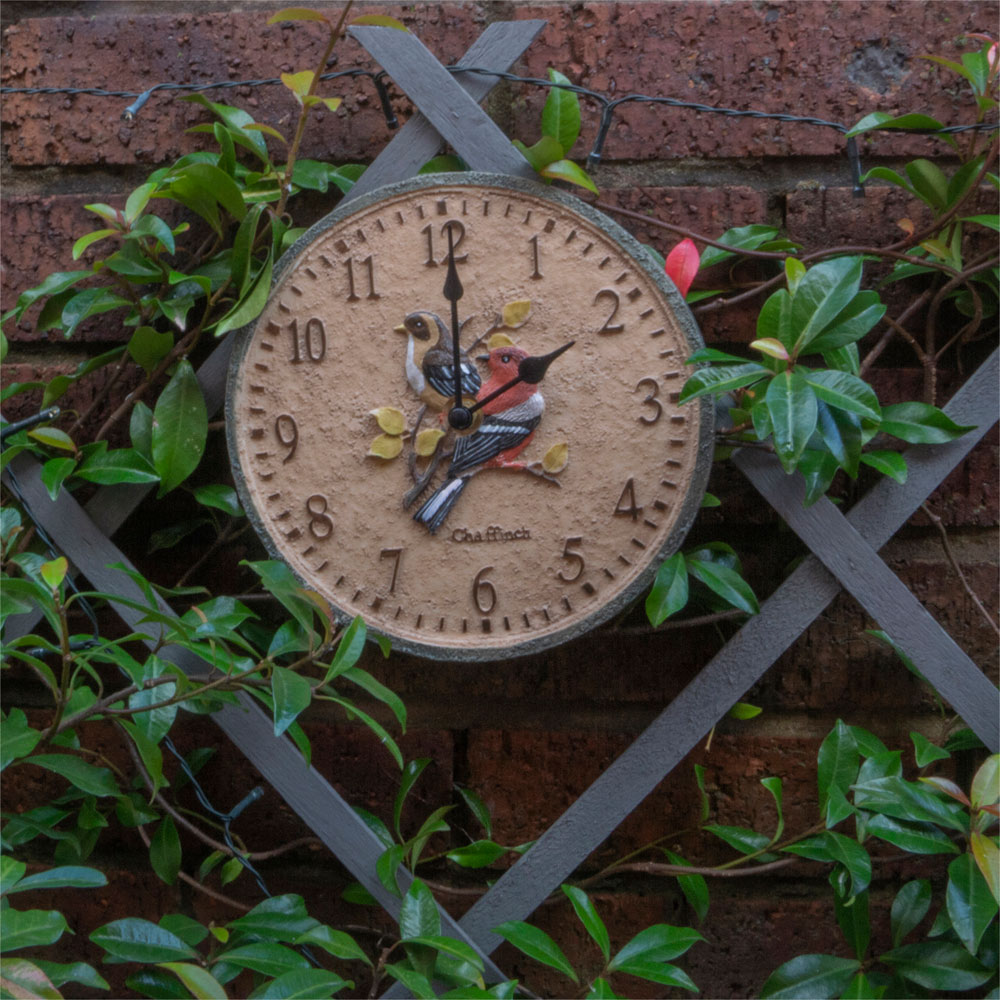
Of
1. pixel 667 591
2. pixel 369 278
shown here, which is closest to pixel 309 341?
pixel 369 278

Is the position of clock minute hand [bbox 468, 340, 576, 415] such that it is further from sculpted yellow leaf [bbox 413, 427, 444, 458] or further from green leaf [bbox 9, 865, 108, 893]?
green leaf [bbox 9, 865, 108, 893]

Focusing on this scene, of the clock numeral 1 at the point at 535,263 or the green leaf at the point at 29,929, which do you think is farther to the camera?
the clock numeral 1 at the point at 535,263

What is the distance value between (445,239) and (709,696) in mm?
367

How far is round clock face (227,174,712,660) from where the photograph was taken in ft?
2.24

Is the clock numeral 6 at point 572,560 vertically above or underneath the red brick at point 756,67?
underneath

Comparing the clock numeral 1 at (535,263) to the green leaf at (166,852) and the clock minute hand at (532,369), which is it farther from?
the green leaf at (166,852)

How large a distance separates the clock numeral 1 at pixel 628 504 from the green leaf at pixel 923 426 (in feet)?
0.58

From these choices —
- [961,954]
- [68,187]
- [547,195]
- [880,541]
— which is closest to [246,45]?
[68,187]

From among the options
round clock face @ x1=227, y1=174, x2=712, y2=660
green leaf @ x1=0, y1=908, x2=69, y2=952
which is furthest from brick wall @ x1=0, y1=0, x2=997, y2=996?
green leaf @ x1=0, y1=908, x2=69, y2=952

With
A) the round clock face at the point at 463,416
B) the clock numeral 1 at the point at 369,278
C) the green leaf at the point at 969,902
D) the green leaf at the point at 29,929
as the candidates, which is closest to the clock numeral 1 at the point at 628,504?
the round clock face at the point at 463,416

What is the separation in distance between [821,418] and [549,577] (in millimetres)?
→ 210

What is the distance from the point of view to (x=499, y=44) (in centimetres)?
70

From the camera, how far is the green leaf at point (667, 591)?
675mm

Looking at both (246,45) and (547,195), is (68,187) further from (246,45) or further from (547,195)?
(547,195)
